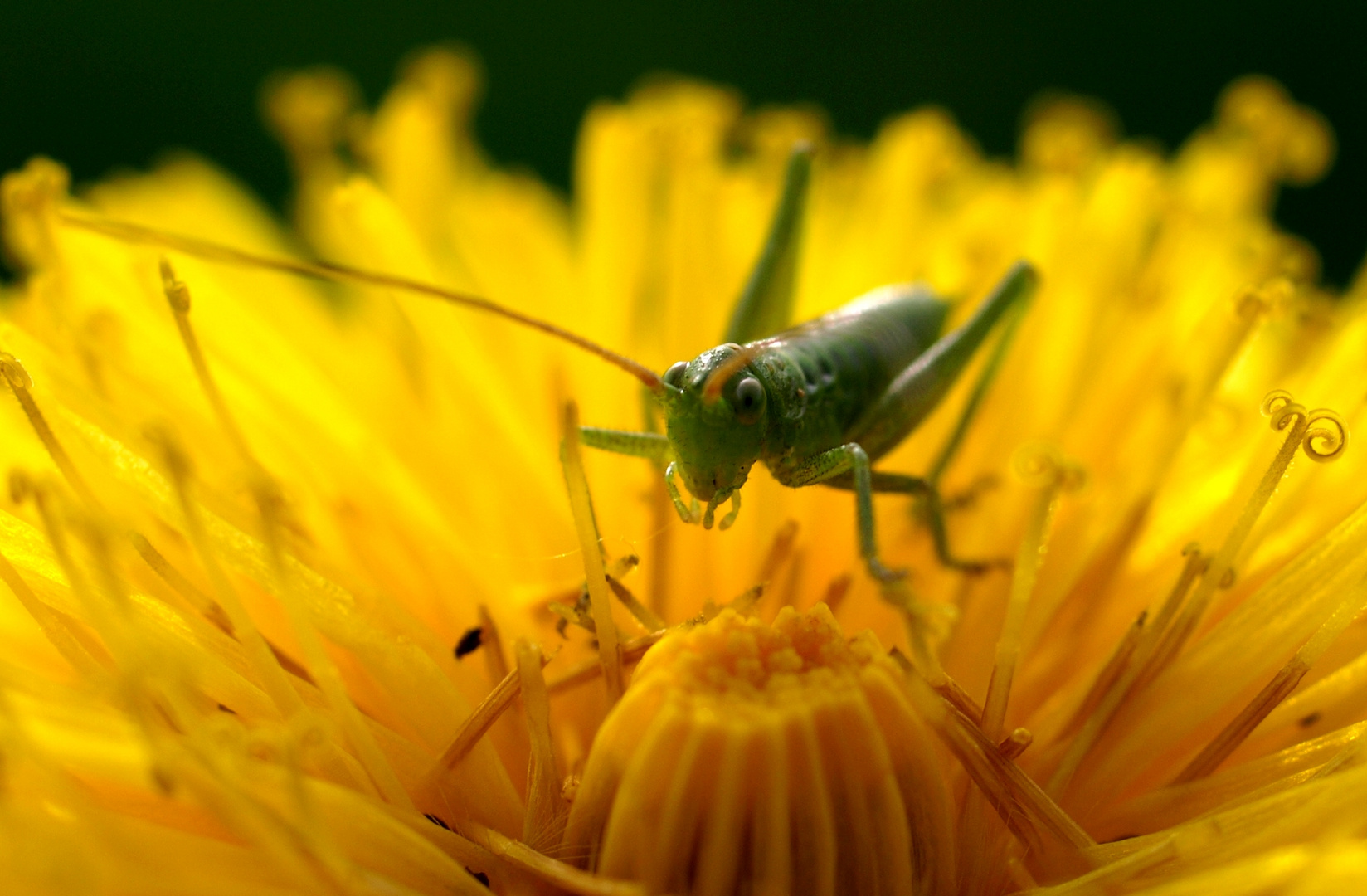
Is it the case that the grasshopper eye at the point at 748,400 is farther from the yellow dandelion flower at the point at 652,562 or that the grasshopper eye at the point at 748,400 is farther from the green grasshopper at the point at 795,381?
the yellow dandelion flower at the point at 652,562

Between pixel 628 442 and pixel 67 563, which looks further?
pixel 628 442

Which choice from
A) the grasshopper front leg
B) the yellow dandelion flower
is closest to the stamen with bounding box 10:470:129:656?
the yellow dandelion flower

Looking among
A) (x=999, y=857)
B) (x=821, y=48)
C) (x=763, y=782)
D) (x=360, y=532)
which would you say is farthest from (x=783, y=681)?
(x=821, y=48)

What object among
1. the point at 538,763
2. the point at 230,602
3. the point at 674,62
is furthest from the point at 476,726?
the point at 674,62

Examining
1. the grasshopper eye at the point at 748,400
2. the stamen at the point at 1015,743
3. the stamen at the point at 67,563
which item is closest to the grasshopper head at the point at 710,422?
the grasshopper eye at the point at 748,400

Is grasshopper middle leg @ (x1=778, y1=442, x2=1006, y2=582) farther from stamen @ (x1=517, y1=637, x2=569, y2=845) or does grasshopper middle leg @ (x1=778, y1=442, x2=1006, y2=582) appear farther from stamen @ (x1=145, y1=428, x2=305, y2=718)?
stamen @ (x1=145, y1=428, x2=305, y2=718)

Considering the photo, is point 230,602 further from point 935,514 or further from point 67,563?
point 935,514

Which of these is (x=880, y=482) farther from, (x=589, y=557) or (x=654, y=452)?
(x=589, y=557)
